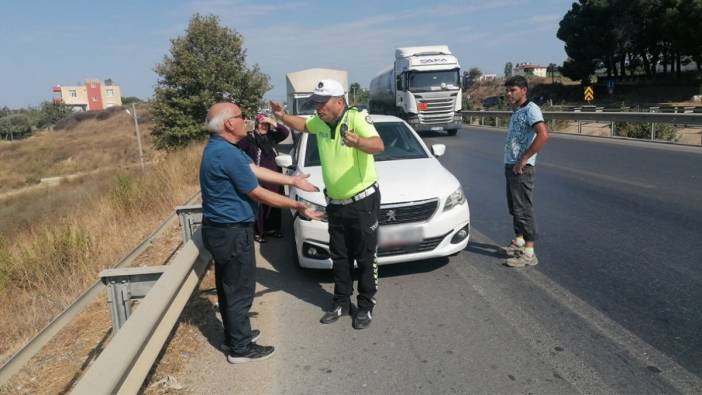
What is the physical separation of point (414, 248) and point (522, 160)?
138cm

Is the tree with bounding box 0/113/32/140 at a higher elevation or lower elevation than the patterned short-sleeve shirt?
higher

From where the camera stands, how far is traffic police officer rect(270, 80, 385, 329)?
399 cm

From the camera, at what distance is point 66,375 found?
380 centimetres

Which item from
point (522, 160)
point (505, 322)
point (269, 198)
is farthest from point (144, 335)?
point (522, 160)

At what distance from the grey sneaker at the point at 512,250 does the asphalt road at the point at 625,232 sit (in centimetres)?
25

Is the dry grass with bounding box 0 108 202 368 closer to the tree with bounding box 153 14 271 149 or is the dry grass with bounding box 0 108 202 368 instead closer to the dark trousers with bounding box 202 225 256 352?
the dark trousers with bounding box 202 225 256 352

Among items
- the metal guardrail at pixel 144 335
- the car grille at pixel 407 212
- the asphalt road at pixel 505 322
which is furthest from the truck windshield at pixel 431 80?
the metal guardrail at pixel 144 335

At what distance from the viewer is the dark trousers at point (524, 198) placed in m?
5.38

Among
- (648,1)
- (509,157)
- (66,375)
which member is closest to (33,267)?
(66,375)

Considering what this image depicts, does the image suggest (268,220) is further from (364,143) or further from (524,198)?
(364,143)

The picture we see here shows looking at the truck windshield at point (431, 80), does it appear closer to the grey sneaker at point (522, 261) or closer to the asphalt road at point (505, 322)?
the asphalt road at point (505, 322)

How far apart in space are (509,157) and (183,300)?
3500mm

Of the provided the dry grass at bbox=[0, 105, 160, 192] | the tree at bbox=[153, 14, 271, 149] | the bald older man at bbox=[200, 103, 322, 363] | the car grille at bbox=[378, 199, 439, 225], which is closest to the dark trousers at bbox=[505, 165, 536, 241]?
the car grille at bbox=[378, 199, 439, 225]

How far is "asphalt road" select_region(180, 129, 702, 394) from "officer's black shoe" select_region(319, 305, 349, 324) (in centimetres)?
11
